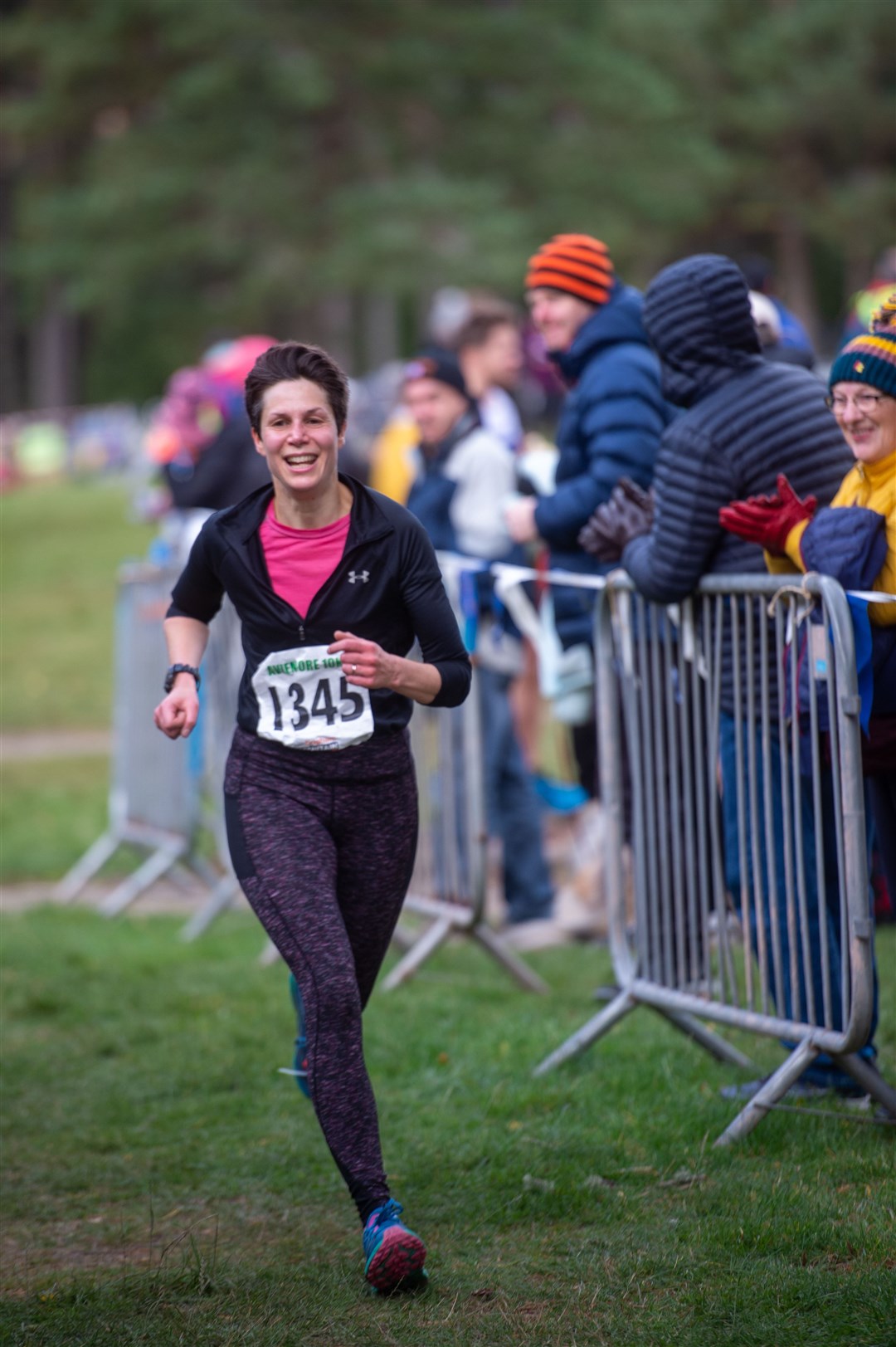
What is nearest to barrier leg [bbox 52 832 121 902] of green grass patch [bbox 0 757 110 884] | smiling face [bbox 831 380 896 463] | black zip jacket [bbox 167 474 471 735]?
green grass patch [bbox 0 757 110 884]

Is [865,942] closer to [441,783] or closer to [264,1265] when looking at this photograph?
[264,1265]

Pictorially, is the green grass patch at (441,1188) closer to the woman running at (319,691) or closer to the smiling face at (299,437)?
the woman running at (319,691)

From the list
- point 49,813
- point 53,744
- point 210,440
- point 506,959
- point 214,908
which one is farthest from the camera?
point 53,744

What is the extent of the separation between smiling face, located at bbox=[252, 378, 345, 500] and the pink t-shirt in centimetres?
9

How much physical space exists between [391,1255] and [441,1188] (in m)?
0.80

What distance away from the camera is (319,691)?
4234 mm

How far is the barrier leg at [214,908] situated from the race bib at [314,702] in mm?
3842

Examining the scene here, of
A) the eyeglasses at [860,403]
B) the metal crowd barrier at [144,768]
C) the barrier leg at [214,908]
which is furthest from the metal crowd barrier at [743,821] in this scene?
the metal crowd barrier at [144,768]

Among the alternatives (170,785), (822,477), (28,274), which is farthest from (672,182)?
(822,477)

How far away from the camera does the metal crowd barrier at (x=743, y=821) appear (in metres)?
4.48

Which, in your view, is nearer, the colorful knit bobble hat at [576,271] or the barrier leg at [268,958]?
the colorful knit bobble hat at [576,271]

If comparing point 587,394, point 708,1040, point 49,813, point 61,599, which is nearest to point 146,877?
point 49,813

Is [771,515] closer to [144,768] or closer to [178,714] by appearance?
[178,714]

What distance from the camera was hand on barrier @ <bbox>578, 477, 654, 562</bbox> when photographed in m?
5.50
